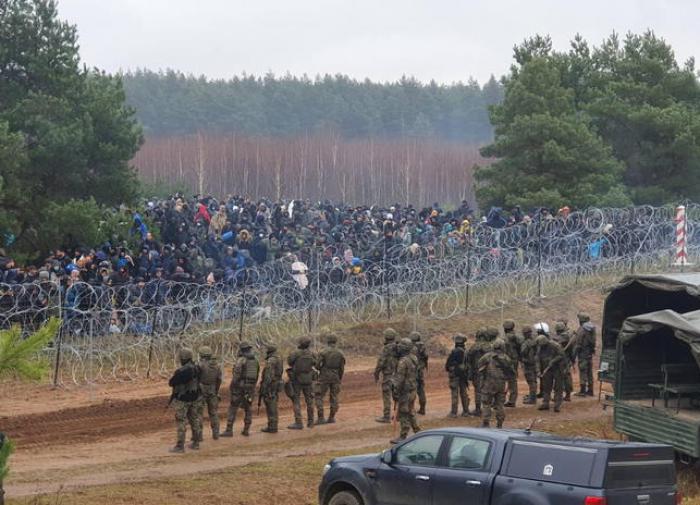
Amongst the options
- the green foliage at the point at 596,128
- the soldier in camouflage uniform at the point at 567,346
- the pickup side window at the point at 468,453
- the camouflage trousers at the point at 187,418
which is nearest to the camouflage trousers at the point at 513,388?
the soldier in camouflage uniform at the point at 567,346

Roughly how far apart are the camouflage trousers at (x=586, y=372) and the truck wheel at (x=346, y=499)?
995 centimetres

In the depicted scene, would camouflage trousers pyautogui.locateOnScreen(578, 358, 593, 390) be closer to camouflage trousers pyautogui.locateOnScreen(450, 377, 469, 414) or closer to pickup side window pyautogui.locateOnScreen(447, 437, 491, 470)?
camouflage trousers pyautogui.locateOnScreen(450, 377, 469, 414)

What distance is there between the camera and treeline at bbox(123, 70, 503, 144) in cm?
10031

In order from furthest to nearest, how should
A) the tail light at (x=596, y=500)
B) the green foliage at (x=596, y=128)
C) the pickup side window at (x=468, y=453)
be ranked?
the green foliage at (x=596, y=128) → the pickup side window at (x=468, y=453) → the tail light at (x=596, y=500)

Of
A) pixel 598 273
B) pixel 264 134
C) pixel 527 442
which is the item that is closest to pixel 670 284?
pixel 527 442

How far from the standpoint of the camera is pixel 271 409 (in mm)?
18125

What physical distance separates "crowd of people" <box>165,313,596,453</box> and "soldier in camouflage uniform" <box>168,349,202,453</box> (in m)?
0.01

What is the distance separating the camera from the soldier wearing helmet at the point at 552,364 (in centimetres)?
1964

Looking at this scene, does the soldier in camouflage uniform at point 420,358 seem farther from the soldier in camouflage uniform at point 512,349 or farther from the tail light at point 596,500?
the tail light at point 596,500

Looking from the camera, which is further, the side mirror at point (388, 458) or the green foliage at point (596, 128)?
the green foliage at point (596, 128)

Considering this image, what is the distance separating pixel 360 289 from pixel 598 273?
730 centimetres

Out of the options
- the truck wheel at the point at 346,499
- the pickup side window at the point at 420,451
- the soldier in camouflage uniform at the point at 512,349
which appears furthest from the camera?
the soldier in camouflage uniform at the point at 512,349

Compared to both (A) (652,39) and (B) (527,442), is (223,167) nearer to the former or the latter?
(A) (652,39)

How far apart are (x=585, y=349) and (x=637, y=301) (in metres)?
2.84
